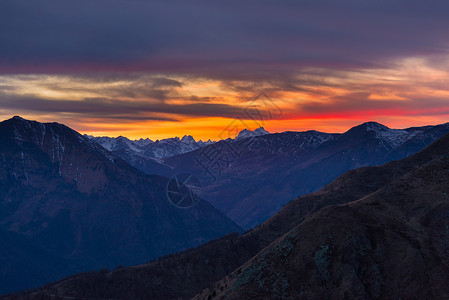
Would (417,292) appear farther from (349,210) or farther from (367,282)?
(349,210)

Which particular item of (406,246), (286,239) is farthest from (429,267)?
(286,239)

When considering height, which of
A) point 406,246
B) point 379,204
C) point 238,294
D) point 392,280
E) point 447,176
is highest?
point 447,176

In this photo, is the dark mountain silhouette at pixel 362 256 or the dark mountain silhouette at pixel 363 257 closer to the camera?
the dark mountain silhouette at pixel 363 257

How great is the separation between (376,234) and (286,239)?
29694 mm

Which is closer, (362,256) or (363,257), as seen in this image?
(363,257)

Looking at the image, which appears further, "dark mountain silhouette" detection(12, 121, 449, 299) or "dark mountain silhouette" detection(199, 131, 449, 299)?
"dark mountain silhouette" detection(12, 121, 449, 299)

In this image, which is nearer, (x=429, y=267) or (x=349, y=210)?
(x=429, y=267)

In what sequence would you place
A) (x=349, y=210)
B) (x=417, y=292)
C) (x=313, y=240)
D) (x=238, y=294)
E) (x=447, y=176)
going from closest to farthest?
(x=417, y=292)
(x=238, y=294)
(x=313, y=240)
(x=349, y=210)
(x=447, y=176)

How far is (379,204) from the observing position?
16862 centimetres

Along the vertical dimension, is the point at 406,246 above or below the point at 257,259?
above

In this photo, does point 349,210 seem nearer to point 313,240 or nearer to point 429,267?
point 313,240

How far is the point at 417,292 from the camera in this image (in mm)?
130375

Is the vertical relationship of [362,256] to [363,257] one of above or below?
above

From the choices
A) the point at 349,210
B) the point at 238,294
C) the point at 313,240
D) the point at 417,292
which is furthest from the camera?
the point at 349,210
